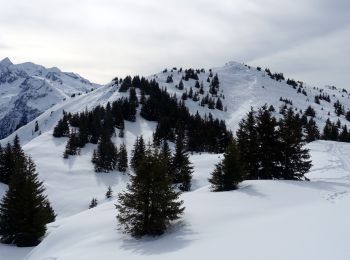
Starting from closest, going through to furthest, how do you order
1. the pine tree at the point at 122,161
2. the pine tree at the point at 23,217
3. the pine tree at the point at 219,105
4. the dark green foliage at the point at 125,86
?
the pine tree at the point at 23,217, the pine tree at the point at 122,161, the dark green foliage at the point at 125,86, the pine tree at the point at 219,105

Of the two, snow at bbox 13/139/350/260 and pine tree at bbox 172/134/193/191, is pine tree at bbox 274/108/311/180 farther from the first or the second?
pine tree at bbox 172/134/193/191

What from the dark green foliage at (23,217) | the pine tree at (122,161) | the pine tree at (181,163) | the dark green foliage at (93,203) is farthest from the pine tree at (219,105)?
the dark green foliage at (23,217)

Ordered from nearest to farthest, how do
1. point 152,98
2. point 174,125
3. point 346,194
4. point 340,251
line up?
point 340,251, point 346,194, point 174,125, point 152,98

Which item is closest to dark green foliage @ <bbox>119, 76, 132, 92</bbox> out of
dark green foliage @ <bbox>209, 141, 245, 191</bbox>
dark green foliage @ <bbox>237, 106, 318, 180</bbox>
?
dark green foliage @ <bbox>237, 106, 318, 180</bbox>

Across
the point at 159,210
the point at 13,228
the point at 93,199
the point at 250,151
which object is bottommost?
the point at 93,199

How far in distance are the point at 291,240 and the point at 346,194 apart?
35.8 feet

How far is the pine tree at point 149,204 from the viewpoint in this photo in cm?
2145

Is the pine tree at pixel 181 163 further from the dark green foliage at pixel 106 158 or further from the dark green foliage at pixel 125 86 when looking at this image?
the dark green foliage at pixel 125 86

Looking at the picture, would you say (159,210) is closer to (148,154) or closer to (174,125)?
(148,154)

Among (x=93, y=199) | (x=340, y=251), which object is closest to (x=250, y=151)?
(x=340, y=251)

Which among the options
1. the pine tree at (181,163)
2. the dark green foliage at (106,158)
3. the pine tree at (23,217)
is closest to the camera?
the pine tree at (23,217)

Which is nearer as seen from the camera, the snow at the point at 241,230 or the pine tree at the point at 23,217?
the snow at the point at 241,230

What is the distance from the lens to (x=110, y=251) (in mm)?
18750

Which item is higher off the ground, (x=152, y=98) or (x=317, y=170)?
(x=152, y=98)
